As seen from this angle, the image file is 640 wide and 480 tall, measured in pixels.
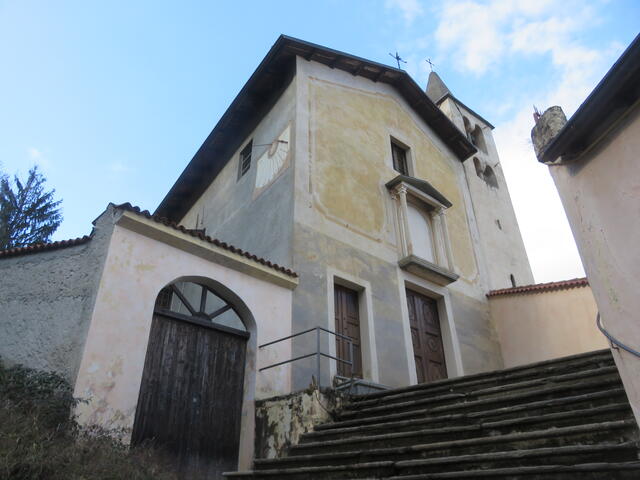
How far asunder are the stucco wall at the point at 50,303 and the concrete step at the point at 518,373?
4185 mm

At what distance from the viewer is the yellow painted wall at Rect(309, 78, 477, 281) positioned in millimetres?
11625

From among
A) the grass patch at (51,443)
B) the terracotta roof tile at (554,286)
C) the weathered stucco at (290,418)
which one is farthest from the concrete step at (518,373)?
the terracotta roof tile at (554,286)

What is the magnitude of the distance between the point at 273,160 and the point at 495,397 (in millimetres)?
8407

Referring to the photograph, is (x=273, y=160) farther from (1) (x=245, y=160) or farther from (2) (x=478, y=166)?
(2) (x=478, y=166)

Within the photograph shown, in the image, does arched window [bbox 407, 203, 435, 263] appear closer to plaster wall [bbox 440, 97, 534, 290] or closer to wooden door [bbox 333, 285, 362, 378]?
wooden door [bbox 333, 285, 362, 378]

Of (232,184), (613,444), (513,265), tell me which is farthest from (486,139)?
(613,444)

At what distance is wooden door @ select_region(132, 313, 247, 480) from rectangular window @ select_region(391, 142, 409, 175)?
8.24 metres

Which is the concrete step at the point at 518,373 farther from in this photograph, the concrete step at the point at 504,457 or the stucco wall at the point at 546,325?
the stucco wall at the point at 546,325

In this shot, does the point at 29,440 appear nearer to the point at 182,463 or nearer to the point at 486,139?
the point at 182,463

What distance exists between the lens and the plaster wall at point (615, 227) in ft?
11.8

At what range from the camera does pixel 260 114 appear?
14.3m

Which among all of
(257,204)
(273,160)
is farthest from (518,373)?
(273,160)

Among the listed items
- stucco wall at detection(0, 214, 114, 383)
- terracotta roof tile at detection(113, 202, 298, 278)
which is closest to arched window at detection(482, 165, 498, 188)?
terracotta roof tile at detection(113, 202, 298, 278)

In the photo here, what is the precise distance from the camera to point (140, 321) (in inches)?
273
